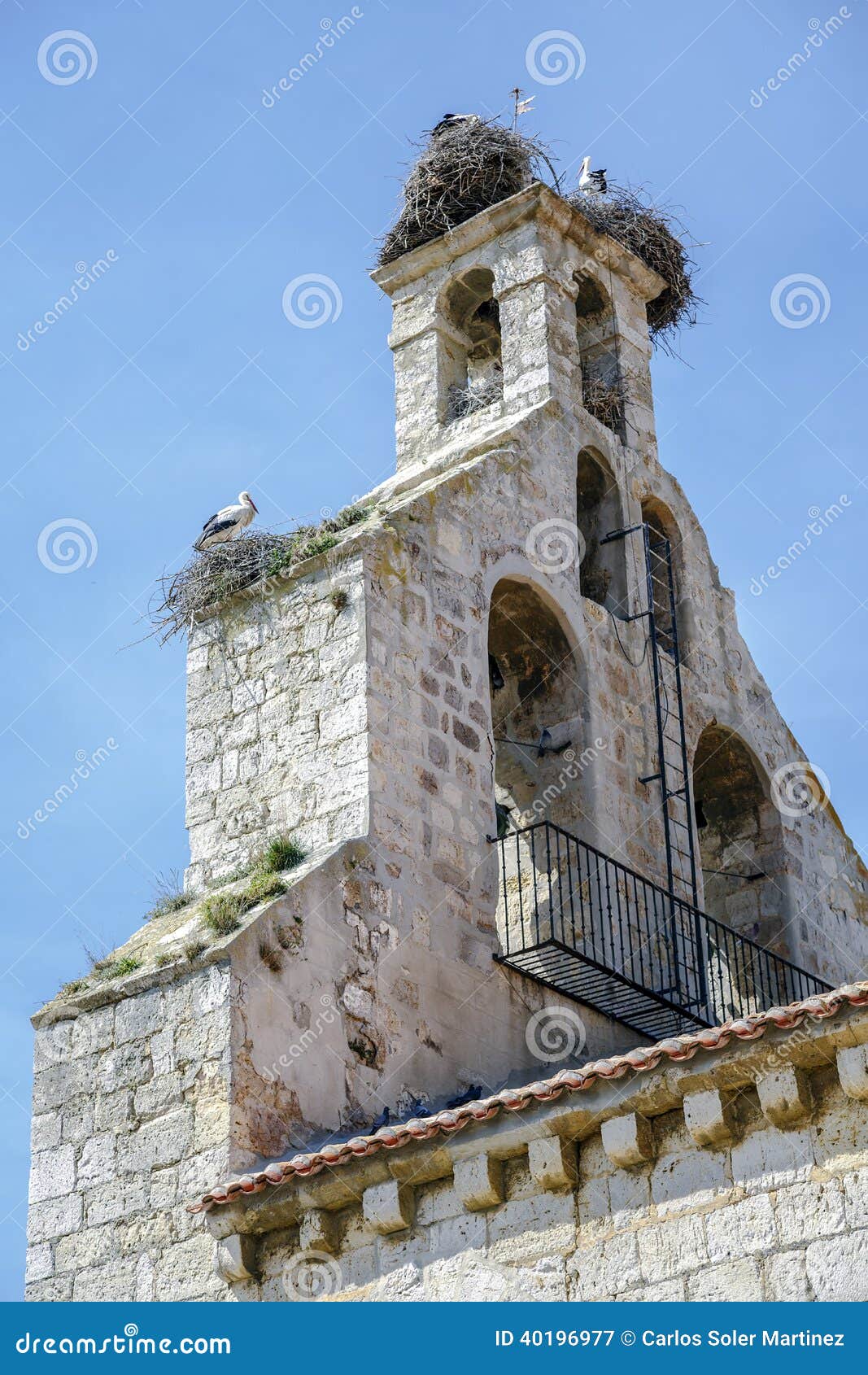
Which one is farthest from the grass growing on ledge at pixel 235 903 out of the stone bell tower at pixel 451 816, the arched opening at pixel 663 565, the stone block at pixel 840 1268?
the arched opening at pixel 663 565

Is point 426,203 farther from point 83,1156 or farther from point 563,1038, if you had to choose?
point 83,1156

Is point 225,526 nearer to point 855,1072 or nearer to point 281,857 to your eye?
point 281,857

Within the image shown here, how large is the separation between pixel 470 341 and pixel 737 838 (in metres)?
4.69

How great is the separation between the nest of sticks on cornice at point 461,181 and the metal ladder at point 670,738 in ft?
10.6

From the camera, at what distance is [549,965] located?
1277 cm

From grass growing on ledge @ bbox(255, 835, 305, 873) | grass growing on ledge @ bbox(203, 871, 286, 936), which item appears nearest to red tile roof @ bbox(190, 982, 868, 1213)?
grass growing on ledge @ bbox(203, 871, 286, 936)

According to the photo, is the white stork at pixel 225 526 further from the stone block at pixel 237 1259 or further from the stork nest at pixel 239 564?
the stone block at pixel 237 1259

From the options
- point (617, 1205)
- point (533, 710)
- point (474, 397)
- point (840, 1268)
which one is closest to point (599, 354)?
point (474, 397)

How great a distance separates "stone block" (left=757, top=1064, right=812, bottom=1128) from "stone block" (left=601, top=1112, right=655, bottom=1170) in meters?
0.59

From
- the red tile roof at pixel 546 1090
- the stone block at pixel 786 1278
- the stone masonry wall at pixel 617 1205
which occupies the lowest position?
the stone block at pixel 786 1278

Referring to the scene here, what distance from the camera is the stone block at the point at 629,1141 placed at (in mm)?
8953

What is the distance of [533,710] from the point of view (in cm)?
1450

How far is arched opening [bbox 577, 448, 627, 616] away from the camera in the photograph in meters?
15.6

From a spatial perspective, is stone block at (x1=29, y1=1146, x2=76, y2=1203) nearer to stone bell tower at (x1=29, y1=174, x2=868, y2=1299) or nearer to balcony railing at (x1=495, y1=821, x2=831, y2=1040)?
stone bell tower at (x1=29, y1=174, x2=868, y2=1299)
